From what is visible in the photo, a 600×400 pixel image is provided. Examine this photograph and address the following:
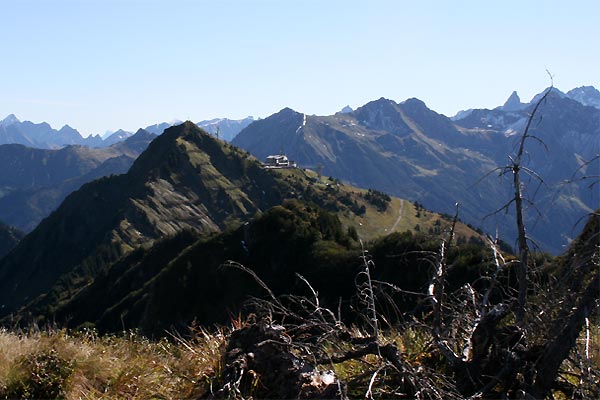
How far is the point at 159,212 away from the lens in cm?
16550

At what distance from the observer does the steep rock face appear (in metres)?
152

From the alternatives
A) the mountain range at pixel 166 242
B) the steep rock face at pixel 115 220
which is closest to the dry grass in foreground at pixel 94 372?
the mountain range at pixel 166 242

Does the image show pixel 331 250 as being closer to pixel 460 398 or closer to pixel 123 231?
pixel 460 398

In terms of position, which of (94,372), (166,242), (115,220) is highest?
(94,372)

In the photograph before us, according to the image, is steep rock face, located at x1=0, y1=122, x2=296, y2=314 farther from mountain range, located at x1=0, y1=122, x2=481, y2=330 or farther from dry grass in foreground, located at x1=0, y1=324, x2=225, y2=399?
dry grass in foreground, located at x1=0, y1=324, x2=225, y2=399

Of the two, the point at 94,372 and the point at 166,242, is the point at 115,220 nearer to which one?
the point at 166,242

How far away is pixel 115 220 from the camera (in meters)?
159

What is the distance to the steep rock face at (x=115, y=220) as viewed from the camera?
500 feet

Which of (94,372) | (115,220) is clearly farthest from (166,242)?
(94,372)

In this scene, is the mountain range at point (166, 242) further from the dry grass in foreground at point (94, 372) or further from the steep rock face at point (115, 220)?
the dry grass in foreground at point (94, 372)

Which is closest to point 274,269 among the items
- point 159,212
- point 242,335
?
point 242,335

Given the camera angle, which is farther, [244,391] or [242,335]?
[242,335]

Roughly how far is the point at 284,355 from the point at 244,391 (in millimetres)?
446

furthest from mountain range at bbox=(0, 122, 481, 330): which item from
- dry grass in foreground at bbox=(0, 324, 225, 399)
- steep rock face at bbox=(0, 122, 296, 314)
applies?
dry grass in foreground at bbox=(0, 324, 225, 399)
